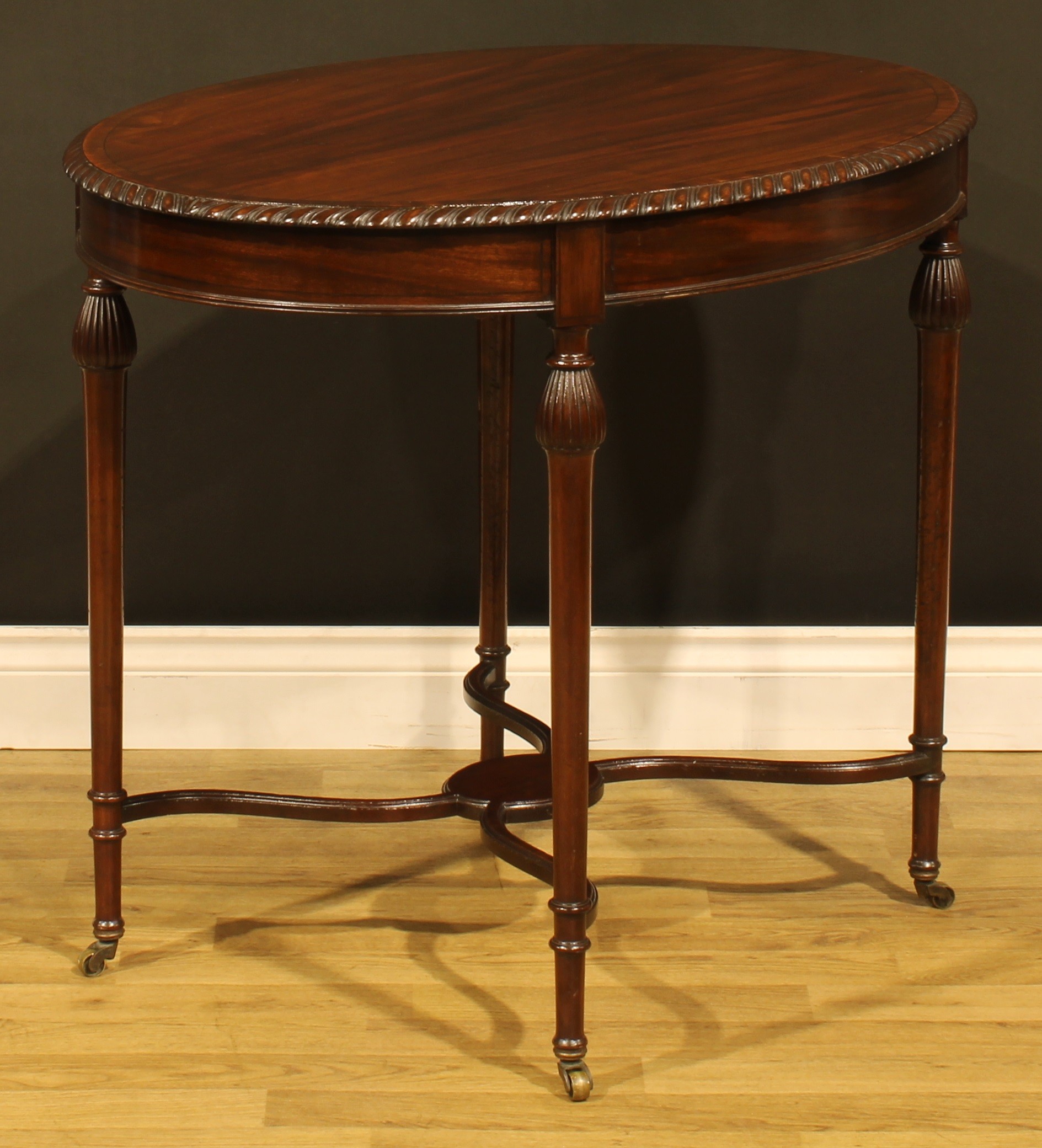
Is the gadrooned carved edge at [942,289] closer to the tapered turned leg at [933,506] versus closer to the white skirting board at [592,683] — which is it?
the tapered turned leg at [933,506]

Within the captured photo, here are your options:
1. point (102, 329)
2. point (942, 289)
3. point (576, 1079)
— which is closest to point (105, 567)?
point (102, 329)

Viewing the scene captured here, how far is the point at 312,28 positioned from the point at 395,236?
0.87 metres

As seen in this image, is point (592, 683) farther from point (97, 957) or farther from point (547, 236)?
point (547, 236)

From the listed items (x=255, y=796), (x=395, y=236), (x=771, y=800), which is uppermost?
(x=395, y=236)

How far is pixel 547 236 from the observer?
1261mm

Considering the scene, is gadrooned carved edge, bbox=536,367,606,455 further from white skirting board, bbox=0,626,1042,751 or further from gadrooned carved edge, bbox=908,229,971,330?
white skirting board, bbox=0,626,1042,751

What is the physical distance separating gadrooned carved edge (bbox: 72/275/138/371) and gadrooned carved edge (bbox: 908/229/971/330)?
0.78m

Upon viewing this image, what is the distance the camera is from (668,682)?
2189mm

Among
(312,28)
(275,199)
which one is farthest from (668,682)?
(275,199)

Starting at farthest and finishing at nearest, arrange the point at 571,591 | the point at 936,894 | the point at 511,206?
1. the point at 936,894
2. the point at 571,591
3. the point at 511,206

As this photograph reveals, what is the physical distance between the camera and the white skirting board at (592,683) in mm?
2176

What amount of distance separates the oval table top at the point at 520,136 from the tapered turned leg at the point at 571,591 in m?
0.07

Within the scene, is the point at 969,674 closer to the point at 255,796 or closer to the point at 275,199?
the point at 255,796

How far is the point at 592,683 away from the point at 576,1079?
746mm
